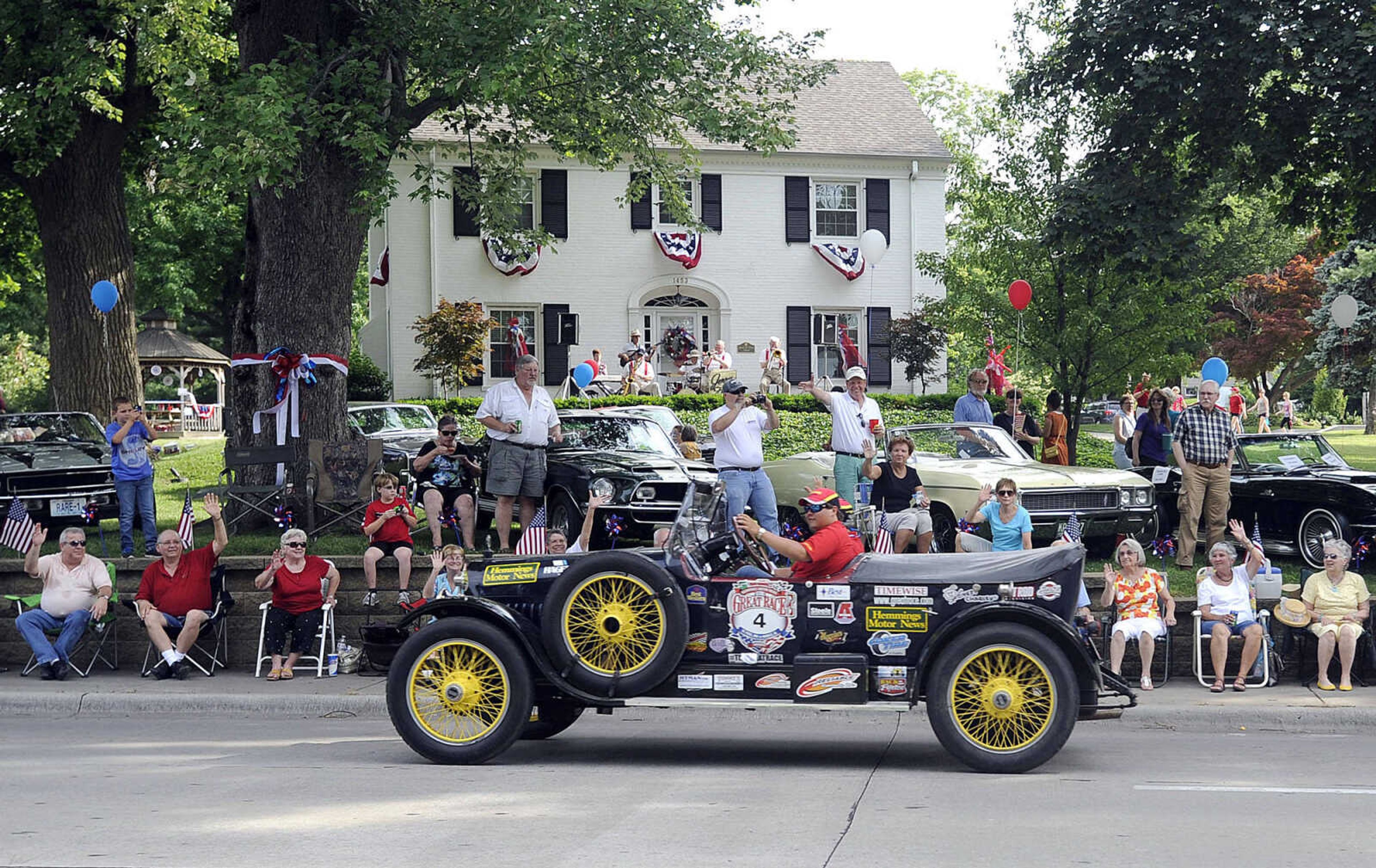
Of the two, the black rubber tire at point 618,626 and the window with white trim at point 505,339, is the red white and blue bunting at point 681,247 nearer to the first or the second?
the window with white trim at point 505,339

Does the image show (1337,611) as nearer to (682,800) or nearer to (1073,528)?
→ (1073,528)

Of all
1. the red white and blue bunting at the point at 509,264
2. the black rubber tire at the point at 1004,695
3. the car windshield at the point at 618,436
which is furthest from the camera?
the red white and blue bunting at the point at 509,264

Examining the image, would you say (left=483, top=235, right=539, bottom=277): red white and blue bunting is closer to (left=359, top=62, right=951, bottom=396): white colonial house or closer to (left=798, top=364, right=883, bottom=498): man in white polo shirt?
(left=359, top=62, right=951, bottom=396): white colonial house

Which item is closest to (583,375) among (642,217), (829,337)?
(642,217)

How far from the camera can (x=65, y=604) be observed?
1268cm

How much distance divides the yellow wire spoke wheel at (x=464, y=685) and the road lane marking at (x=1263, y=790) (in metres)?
3.77

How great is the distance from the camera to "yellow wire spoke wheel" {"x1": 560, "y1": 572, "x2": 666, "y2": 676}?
27.7 ft

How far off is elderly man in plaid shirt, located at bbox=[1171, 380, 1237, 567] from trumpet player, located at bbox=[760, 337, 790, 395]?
15233 mm

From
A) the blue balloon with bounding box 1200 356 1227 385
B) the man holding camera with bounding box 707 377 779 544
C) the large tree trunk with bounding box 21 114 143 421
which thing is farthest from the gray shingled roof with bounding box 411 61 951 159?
the man holding camera with bounding box 707 377 779 544

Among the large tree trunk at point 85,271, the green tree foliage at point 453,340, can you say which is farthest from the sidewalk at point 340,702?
the green tree foliage at point 453,340

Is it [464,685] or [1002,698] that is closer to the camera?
[1002,698]

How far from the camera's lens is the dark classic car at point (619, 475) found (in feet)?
48.3

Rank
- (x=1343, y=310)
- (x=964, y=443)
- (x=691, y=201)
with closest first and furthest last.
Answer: (x=964, y=443) → (x=1343, y=310) → (x=691, y=201)

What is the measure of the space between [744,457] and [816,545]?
159 inches
